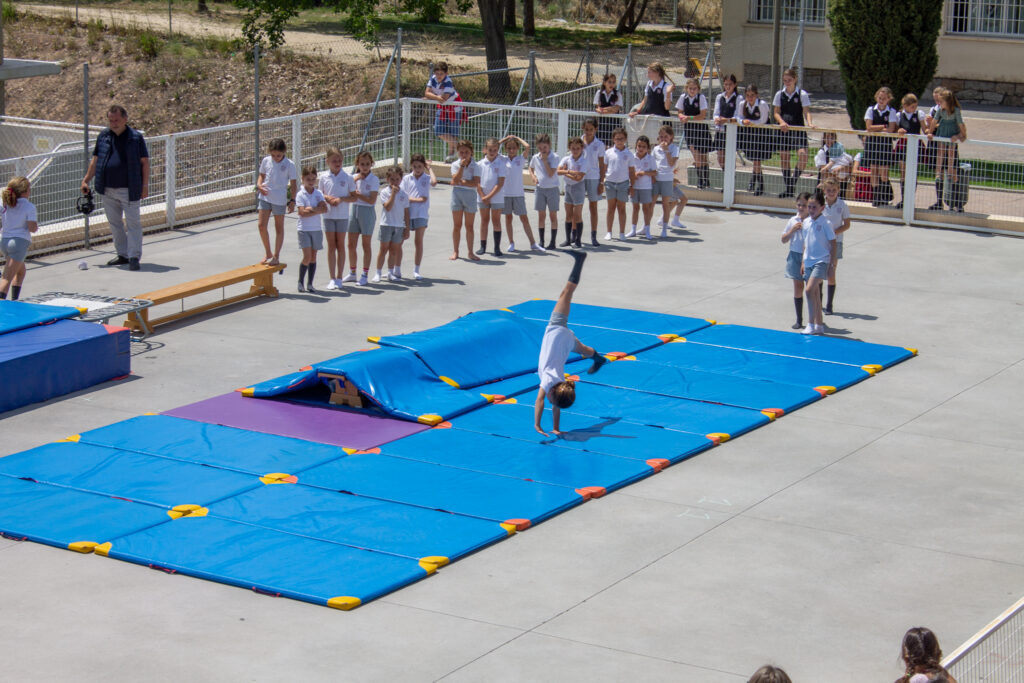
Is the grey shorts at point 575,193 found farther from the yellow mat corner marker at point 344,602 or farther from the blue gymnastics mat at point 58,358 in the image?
the yellow mat corner marker at point 344,602

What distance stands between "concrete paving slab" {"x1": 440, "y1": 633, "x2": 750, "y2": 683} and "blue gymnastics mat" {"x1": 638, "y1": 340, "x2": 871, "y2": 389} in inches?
232

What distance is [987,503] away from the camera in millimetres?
10172

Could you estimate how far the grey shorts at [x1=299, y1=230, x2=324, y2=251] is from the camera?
1591 cm

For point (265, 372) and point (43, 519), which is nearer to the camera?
point (43, 519)

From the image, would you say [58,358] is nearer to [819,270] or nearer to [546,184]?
[819,270]

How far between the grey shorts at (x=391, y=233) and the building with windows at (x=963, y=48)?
1849 cm

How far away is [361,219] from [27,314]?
451 centimetres

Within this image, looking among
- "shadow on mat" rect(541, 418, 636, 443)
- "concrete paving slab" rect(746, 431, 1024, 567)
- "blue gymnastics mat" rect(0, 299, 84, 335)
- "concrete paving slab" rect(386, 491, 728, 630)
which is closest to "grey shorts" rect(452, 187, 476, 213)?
"blue gymnastics mat" rect(0, 299, 84, 335)

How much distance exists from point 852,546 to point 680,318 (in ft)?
20.2

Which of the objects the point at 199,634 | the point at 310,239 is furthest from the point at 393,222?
the point at 199,634

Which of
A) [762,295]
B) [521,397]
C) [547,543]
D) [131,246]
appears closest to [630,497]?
[547,543]

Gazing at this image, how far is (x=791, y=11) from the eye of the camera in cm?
3322

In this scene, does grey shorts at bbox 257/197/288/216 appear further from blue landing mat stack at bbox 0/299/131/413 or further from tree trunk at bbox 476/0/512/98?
tree trunk at bbox 476/0/512/98

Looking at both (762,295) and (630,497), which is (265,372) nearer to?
(630,497)
